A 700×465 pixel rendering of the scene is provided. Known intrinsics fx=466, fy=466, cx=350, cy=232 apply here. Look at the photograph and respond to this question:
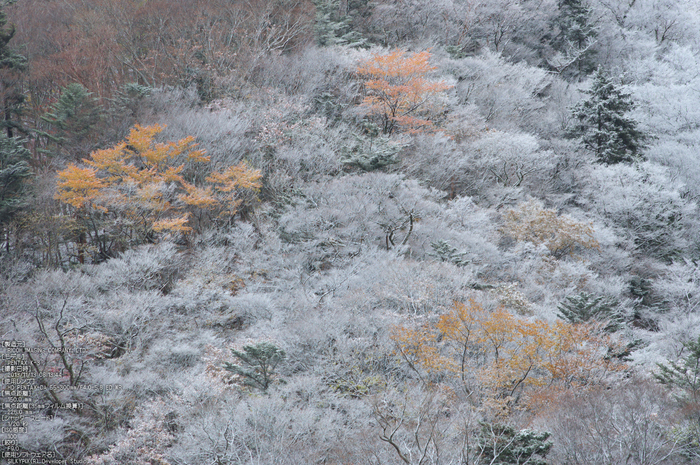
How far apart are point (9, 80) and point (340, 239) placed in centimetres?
1651

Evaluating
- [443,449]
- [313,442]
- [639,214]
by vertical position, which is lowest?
[639,214]

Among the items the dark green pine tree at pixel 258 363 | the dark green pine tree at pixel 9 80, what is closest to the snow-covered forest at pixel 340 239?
the dark green pine tree at pixel 258 363

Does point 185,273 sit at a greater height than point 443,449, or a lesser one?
lesser

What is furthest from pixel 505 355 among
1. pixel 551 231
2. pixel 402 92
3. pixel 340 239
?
pixel 402 92

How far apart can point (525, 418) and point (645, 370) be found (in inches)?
181

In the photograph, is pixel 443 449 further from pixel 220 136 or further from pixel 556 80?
pixel 556 80

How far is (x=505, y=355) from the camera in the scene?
13656mm

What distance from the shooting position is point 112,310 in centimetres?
1469

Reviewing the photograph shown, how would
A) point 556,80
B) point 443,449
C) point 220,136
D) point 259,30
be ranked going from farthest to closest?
point 556,80
point 259,30
point 220,136
point 443,449

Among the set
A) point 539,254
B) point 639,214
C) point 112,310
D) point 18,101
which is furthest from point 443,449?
point 18,101

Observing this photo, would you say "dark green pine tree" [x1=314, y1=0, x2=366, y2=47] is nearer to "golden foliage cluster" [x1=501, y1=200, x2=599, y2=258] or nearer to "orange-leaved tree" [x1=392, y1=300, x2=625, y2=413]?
"golden foliage cluster" [x1=501, y1=200, x2=599, y2=258]

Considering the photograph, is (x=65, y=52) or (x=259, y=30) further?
(x=259, y=30)

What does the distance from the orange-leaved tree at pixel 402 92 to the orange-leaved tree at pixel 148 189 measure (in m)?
8.36

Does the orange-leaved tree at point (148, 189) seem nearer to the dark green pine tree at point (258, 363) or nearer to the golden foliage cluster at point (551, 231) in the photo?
the dark green pine tree at point (258, 363)
